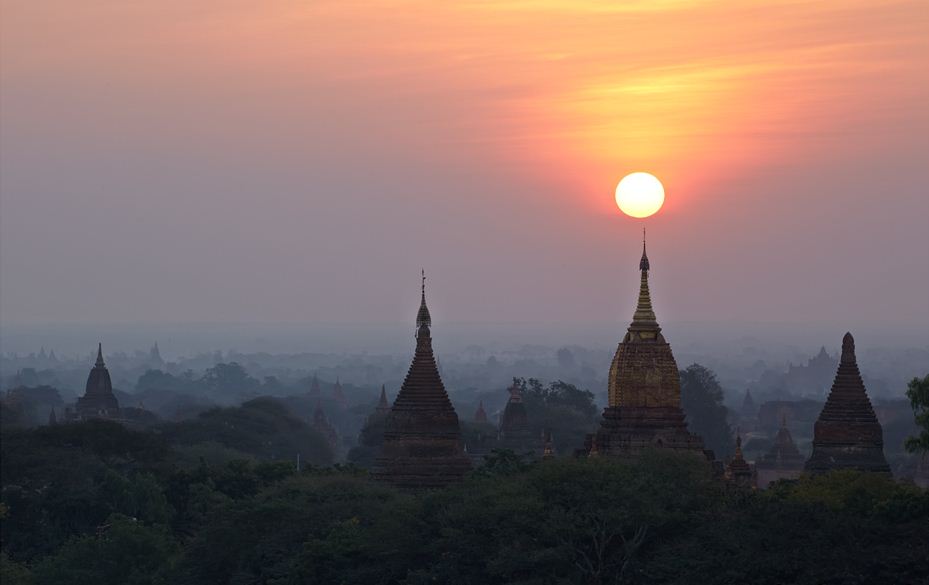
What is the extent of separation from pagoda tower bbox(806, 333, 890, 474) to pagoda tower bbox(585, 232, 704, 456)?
5037 mm

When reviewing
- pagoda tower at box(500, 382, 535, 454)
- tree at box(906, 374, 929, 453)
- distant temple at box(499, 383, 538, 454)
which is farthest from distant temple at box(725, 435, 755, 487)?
distant temple at box(499, 383, 538, 454)

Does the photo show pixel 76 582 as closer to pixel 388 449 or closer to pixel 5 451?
Answer: pixel 388 449

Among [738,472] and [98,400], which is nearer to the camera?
[738,472]

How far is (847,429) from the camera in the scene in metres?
63.4

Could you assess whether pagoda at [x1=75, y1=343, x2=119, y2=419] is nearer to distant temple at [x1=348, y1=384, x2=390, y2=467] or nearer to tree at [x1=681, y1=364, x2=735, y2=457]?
distant temple at [x1=348, y1=384, x2=390, y2=467]

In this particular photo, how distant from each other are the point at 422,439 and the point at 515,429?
35640mm

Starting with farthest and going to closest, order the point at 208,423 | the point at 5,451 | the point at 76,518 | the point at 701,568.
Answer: the point at 208,423
the point at 5,451
the point at 76,518
the point at 701,568

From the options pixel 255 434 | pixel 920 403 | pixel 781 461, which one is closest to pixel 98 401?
pixel 255 434

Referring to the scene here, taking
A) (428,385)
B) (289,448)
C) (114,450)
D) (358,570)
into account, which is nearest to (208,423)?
(289,448)

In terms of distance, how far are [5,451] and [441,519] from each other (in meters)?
29.1

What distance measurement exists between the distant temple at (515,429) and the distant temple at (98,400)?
2610 cm

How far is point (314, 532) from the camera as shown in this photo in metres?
55.3

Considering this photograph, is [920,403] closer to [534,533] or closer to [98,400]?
[534,533]

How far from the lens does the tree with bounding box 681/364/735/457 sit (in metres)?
132
